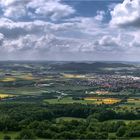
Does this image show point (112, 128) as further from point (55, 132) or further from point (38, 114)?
point (38, 114)

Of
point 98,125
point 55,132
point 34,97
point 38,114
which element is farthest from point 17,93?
point 55,132

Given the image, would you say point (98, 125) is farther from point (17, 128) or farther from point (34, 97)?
point (34, 97)

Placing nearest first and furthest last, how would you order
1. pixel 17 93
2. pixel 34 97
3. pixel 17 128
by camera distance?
pixel 17 128, pixel 34 97, pixel 17 93

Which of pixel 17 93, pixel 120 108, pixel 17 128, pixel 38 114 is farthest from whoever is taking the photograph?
pixel 17 93

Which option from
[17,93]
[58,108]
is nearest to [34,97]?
[17,93]

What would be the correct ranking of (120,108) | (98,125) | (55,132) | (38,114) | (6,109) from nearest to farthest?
(55,132), (98,125), (38,114), (6,109), (120,108)

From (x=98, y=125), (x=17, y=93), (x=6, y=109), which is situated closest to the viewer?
(x=98, y=125)

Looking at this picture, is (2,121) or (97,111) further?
(97,111)

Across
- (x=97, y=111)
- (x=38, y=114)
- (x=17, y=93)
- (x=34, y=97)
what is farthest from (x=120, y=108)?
(x=17, y=93)

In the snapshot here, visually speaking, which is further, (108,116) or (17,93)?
(17,93)
